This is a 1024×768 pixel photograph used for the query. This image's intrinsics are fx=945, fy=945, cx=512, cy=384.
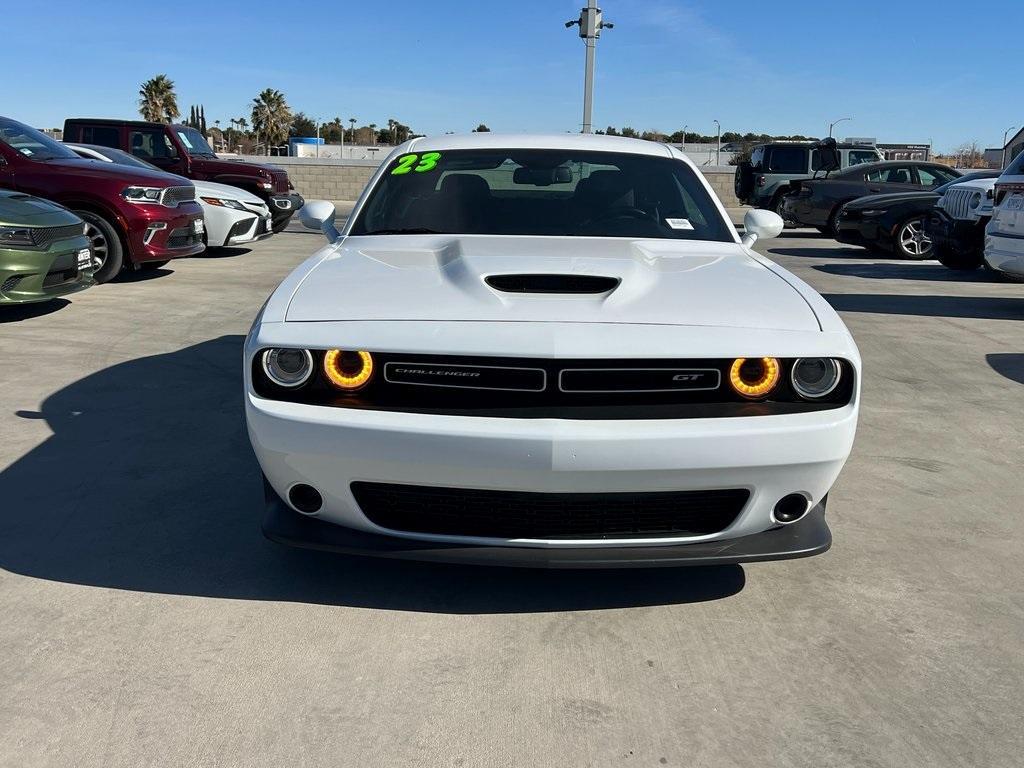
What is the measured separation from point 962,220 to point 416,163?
354 inches

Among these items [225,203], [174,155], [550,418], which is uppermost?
[174,155]

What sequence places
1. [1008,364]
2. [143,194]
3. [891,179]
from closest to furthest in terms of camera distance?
[1008,364] < [143,194] < [891,179]

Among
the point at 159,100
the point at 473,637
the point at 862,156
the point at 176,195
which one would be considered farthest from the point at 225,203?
the point at 159,100

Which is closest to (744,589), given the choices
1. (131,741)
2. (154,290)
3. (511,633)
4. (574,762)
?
(511,633)

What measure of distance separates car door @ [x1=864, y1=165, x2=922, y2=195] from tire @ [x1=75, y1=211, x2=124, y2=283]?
475 inches

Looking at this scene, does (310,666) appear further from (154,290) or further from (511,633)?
(154,290)

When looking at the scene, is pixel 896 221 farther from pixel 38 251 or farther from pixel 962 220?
pixel 38 251

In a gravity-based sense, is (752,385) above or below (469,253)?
below

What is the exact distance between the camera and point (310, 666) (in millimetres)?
2568

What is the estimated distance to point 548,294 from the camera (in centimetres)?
285

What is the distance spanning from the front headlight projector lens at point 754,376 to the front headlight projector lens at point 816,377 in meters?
0.08

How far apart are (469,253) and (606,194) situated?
Result: 106 cm

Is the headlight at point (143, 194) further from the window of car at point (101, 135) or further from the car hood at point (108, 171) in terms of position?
the window of car at point (101, 135)

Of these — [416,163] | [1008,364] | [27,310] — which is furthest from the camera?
[27,310]
